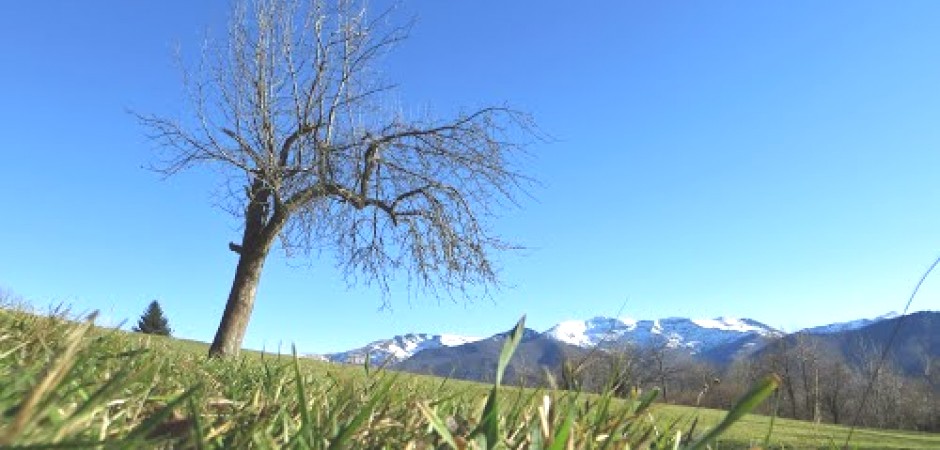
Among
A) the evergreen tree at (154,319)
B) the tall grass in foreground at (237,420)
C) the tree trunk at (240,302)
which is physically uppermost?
the evergreen tree at (154,319)

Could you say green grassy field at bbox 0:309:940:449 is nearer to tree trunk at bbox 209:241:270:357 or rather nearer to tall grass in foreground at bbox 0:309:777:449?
tall grass in foreground at bbox 0:309:777:449

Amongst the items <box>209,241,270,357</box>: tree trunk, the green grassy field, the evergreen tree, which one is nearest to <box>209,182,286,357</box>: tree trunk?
<box>209,241,270,357</box>: tree trunk

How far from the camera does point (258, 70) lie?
18875mm

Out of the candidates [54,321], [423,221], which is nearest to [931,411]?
[423,221]

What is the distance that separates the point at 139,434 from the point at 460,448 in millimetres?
421

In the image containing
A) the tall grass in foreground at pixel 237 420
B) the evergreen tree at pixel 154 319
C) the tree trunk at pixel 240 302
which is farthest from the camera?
the evergreen tree at pixel 154 319

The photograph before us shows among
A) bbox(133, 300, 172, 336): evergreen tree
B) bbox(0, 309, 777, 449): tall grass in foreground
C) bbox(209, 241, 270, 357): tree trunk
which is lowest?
bbox(0, 309, 777, 449): tall grass in foreground

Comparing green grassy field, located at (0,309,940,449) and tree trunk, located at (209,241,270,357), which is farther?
tree trunk, located at (209,241,270,357)

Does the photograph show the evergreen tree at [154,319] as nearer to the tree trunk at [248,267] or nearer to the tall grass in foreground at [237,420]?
the tree trunk at [248,267]

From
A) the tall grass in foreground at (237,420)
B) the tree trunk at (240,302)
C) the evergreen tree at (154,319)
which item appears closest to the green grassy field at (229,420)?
the tall grass in foreground at (237,420)

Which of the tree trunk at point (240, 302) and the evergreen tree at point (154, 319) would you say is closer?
the tree trunk at point (240, 302)

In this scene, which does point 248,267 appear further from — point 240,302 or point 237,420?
point 237,420

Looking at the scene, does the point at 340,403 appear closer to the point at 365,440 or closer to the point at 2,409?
the point at 365,440

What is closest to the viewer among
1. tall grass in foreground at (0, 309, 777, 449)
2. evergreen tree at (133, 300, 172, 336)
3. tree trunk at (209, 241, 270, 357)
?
tall grass in foreground at (0, 309, 777, 449)
